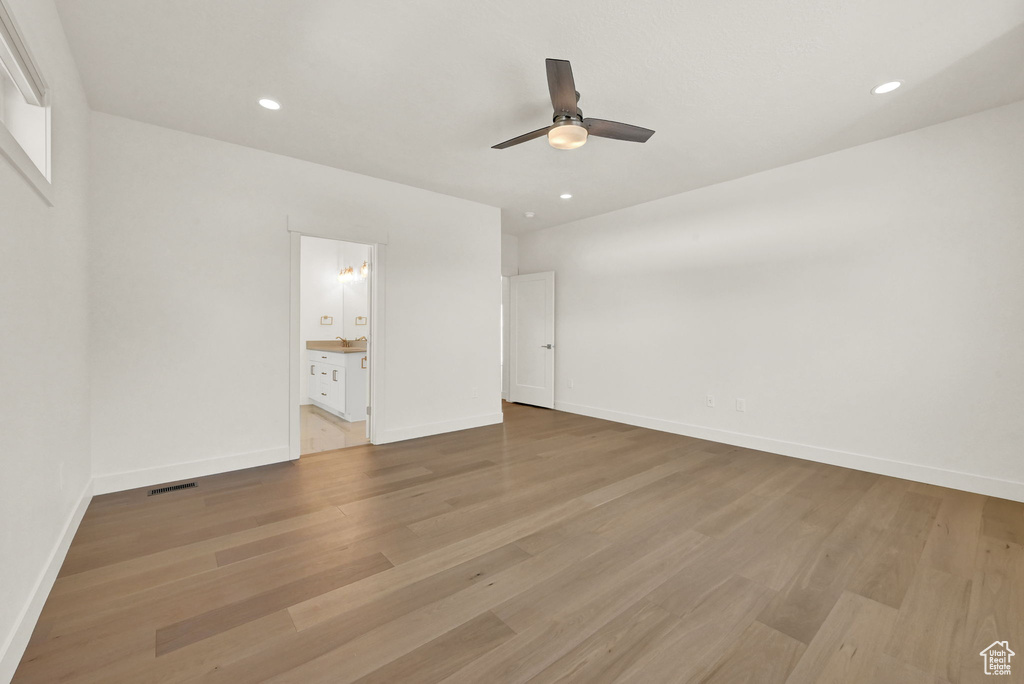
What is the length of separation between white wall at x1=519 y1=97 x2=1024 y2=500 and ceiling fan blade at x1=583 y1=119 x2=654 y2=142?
2.28 metres

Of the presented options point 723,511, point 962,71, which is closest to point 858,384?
point 723,511

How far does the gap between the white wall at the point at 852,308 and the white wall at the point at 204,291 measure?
3.14 meters

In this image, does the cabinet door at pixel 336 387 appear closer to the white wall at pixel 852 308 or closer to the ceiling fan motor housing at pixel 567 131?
the white wall at pixel 852 308

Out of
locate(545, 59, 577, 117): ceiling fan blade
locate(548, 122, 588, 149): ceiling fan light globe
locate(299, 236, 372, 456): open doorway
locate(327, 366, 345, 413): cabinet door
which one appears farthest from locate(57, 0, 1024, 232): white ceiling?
locate(327, 366, 345, 413): cabinet door

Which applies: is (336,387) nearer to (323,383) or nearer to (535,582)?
(323,383)

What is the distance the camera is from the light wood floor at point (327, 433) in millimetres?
4277

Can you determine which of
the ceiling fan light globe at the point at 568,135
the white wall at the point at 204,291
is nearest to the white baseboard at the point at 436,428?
the white wall at the point at 204,291

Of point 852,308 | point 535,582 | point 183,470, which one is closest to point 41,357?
point 183,470

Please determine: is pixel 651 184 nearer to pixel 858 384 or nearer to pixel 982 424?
pixel 858 384

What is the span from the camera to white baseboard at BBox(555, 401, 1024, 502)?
3.03 m

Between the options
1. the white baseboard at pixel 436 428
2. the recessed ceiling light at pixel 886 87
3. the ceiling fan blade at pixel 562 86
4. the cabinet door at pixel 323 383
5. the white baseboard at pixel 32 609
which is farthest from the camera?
the cabinet door at pixel 323 383

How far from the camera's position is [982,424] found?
3076 mm

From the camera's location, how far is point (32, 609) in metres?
1.60

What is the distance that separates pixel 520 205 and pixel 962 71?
12.7 ft
